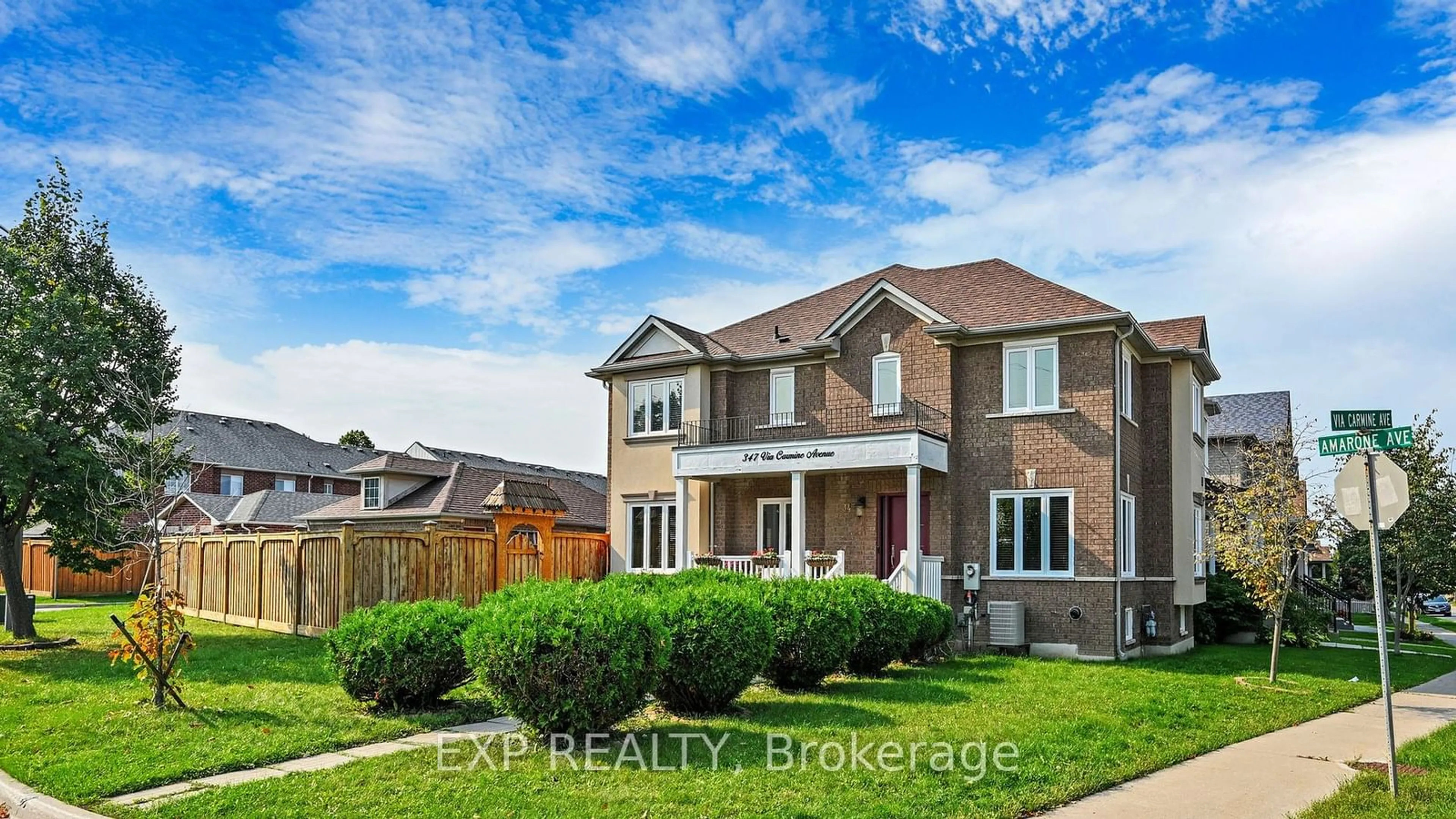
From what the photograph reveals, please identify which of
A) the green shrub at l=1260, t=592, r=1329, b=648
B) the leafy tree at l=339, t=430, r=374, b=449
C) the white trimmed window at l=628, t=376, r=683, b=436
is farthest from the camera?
the leafy tree at l=339, t=430, r=374, b=449

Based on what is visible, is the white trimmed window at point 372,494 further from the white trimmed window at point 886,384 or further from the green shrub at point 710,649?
the green shrub at point 710,649

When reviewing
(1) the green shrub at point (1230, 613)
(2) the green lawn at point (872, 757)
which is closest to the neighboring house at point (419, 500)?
(1) the green shrub at point (1230, 613)

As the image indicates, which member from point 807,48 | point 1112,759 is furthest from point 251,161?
point 1112,759

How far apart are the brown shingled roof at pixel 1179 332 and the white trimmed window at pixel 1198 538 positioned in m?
3.76

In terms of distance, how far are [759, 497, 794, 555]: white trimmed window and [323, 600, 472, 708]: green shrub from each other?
12.8 metres

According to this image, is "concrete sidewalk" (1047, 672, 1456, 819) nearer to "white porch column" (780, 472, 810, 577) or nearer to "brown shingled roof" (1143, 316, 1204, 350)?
"white porch column" (780, 472, 810, 577)

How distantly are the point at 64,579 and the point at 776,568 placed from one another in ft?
92.1

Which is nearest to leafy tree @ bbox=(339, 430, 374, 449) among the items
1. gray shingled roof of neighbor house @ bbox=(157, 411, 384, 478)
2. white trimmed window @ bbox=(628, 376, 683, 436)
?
gray shingled roof of neighbor house @ bbox=(157, 411, 384, 478)

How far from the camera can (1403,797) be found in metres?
8.49

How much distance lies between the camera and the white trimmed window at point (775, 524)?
75.5 feet

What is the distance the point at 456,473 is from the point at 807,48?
25.0m

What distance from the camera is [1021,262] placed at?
906 inches

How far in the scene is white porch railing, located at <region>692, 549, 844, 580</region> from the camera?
19766mm

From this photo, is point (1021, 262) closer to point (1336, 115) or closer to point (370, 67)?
point (1336, 115)
